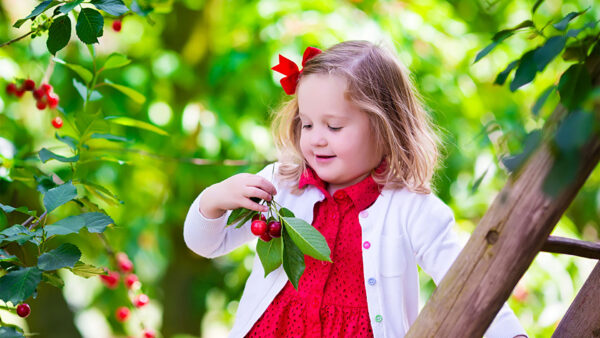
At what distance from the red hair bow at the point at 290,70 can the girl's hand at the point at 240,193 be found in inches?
10.3

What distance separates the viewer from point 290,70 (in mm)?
1295

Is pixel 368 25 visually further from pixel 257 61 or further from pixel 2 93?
pixel 2 93

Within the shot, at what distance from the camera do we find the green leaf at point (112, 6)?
3.24ft

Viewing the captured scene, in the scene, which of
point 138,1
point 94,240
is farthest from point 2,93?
point 138,1

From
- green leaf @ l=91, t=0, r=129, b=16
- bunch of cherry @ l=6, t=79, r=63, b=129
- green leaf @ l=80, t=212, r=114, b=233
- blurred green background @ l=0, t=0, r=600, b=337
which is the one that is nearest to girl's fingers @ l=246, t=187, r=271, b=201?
green leaf @ l=80, t=212, r=114, b=233

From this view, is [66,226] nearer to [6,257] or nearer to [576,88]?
[6,257]

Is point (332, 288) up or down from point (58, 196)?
down

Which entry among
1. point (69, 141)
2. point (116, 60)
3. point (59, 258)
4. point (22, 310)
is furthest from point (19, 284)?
point (116, 60)

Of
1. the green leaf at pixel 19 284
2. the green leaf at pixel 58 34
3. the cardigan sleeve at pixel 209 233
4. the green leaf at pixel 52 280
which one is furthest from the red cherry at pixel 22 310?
the green leaf at pixel 58 34

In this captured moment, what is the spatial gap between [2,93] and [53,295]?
2.81 ft

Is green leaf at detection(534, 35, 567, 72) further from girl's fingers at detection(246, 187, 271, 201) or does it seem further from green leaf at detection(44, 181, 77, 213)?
green leaf at detection(44, 181, 77, 213)

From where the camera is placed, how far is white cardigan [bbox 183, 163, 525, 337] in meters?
1.13

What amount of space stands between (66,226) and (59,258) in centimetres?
4

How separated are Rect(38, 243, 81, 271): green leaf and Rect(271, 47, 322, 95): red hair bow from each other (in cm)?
56
